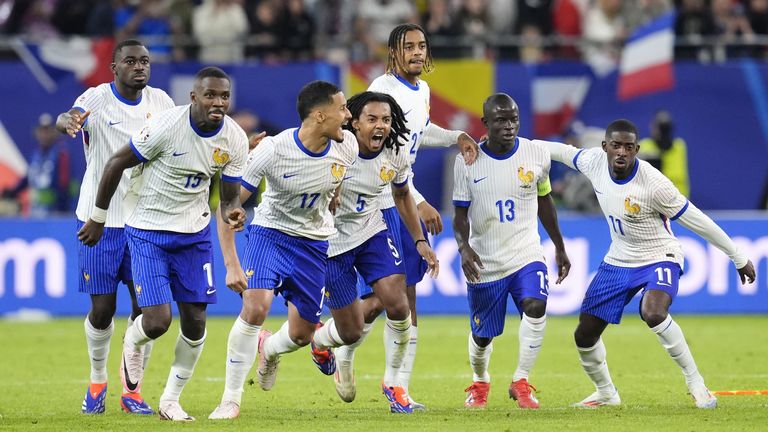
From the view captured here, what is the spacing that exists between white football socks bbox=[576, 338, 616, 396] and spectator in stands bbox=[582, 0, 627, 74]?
34.3ft

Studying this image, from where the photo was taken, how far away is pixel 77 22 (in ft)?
65.1

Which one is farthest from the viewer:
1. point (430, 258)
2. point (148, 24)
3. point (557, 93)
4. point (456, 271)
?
point (557, 93)

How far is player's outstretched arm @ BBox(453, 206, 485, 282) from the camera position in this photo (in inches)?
392

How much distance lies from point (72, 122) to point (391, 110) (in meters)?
2.26

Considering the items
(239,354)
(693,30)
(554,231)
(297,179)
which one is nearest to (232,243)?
(297,179)

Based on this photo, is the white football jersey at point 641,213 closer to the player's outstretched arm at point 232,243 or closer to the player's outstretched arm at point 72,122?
the player's outstretched arm at point 232,243

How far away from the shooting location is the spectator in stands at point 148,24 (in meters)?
19.0

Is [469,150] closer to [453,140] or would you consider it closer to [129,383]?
[453,140]

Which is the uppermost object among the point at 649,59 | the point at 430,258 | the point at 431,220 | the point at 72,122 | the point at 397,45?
the point at 649,59

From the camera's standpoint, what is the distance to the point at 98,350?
31.7 ft

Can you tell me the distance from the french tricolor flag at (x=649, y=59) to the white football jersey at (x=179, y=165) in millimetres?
11218

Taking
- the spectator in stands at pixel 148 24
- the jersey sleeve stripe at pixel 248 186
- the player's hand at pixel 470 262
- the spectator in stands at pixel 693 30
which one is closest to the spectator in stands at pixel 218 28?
the spectator in stands at pixel 148 24

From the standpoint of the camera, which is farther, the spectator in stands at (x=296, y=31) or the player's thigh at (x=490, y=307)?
the spectator in stands at (x=296, y=31)

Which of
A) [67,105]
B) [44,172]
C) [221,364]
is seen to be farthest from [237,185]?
[67,105]
